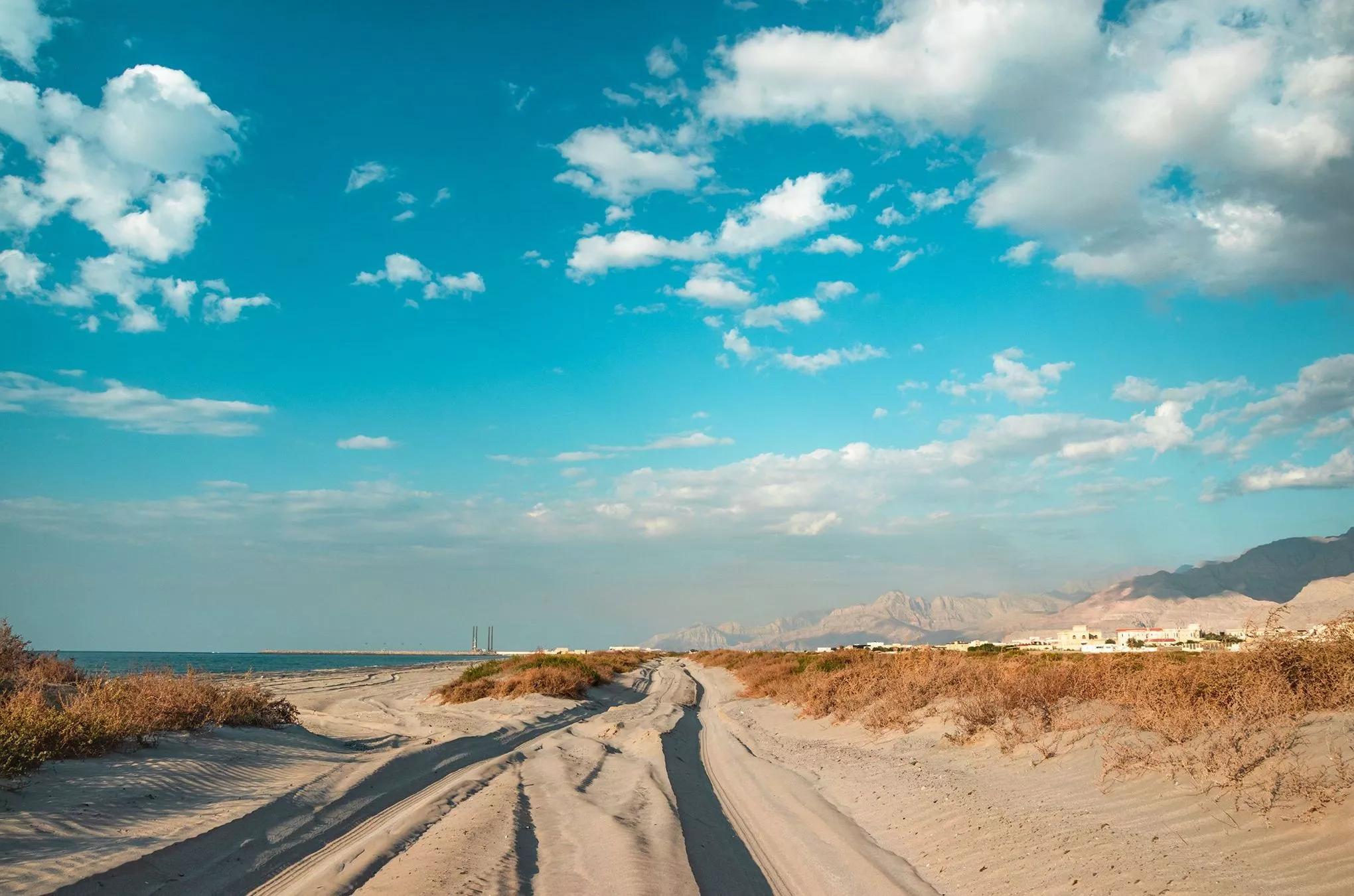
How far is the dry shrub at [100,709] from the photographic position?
342 inches

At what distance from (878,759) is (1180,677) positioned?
520 cm

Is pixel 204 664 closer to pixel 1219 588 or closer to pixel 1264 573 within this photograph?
pixel 1219 588

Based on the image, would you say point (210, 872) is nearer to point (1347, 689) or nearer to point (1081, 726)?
point (1081, 726)

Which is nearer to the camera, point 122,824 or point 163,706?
point 122,824

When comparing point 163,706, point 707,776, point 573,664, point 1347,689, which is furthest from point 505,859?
point 573,664

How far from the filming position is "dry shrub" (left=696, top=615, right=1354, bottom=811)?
23.7 ft

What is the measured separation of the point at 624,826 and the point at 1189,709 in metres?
6.80

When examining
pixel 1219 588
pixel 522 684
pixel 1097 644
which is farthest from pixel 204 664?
pixel 1219 588

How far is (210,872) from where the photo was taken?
6.59m

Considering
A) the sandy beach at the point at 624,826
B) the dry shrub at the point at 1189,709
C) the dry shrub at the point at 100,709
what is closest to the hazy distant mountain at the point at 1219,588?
the dry shrub at the point at 1189,709

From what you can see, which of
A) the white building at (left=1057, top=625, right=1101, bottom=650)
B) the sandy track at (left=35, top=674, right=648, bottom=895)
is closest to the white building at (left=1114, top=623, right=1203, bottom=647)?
the white building at (left=1057, top=625, right=1101, bottom=650)

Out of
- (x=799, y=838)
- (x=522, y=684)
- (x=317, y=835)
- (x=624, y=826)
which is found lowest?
(x=522, y=684)

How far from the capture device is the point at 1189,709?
30.0 ft

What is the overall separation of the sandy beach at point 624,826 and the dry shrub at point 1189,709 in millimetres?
308
